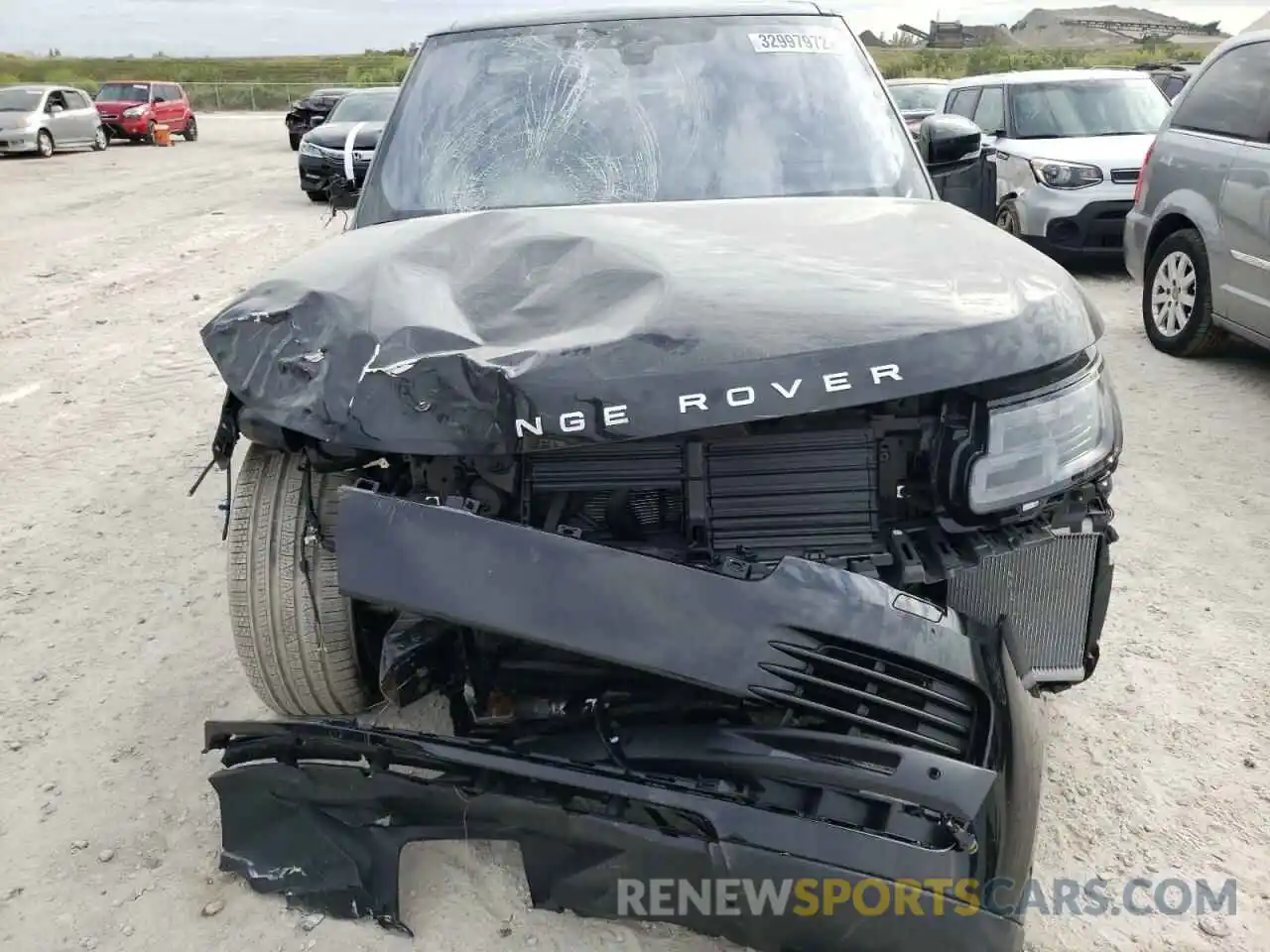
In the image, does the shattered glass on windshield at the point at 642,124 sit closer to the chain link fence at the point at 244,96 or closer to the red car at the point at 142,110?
the red car at the point at 142,110

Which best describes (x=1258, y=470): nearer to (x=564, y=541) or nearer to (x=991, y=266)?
(x=991, y=266)

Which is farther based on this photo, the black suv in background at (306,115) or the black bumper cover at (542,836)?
the black suv in background at (306,115)

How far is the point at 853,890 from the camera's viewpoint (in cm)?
165

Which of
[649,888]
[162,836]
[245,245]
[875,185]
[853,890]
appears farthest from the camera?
[245,245]

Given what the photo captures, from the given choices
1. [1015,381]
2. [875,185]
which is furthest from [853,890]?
[875,185]

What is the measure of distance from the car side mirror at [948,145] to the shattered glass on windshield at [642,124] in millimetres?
351

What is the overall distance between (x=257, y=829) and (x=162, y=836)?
413 mm

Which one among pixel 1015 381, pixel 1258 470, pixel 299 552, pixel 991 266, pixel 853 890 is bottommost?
pixel 1258 470

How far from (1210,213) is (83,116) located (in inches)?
901

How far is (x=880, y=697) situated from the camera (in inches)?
68.2

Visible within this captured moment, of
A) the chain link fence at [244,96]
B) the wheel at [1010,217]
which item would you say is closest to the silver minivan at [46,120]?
the wheel at [1010,217]

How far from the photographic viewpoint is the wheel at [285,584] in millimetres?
2240

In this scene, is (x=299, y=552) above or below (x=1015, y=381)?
below

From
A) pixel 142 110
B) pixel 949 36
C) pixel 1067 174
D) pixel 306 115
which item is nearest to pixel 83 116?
pixel 142 110
